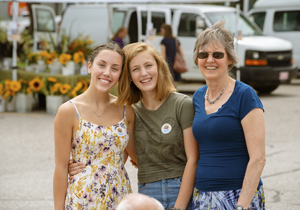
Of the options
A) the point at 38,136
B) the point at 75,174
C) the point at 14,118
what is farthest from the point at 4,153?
the point at 75,174

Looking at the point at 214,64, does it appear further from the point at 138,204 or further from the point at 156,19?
the point at 156,19

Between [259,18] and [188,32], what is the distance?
385 cm

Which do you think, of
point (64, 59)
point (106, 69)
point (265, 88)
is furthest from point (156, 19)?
point (106, 69)

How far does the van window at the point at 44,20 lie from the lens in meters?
15.1

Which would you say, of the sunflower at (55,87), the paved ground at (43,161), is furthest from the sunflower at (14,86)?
the sunflower at (55,87)

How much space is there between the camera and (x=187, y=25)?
12.3 metres

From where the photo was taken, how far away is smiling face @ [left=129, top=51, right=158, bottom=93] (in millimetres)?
2629

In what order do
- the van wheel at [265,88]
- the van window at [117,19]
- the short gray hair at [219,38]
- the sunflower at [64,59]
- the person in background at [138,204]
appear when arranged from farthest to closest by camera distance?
the van window at [117,19]
the van wheel at [265,88]
the sunflower at [64,59]
the short gray hair at [219,38]
the person in background at [138,204]

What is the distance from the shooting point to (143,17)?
1284 cm

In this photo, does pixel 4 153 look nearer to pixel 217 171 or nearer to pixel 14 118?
pixel 14 118

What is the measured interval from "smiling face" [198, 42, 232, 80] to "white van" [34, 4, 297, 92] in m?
8.32

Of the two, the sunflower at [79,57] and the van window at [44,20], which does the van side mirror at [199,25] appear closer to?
the sunflower at [79,57]

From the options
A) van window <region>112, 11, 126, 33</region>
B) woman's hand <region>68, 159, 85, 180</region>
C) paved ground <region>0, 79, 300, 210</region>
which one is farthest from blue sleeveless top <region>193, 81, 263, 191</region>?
van window <region>112, 11, 126, 33</region>

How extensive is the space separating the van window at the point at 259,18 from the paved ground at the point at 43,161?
5.60 meters
